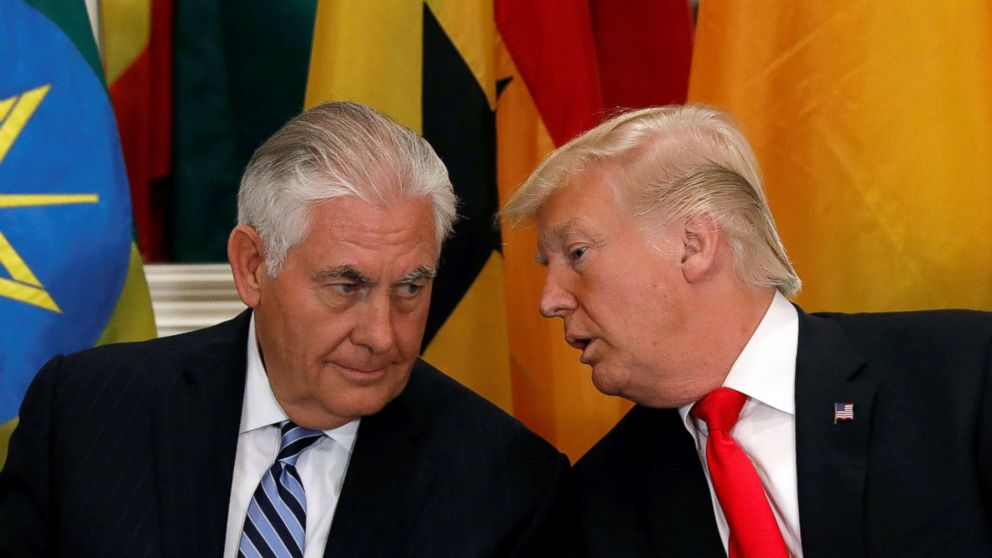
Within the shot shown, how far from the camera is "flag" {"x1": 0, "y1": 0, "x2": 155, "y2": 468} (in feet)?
8.41

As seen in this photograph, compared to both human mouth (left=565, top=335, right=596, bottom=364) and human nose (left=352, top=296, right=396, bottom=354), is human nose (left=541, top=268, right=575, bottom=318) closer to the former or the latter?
human mouth (left=565, top=335, right=596, bottom=364)

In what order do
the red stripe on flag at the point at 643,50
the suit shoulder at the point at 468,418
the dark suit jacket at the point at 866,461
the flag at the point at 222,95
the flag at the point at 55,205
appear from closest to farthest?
the dark suit jacket at the point at 866,461
the suit shoulder at the point at 468,418
the flag at the point at 55,205
the red stripe on flag at the point at 643,50
the flag at the point at 222,95

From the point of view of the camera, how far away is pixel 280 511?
81.6 inches

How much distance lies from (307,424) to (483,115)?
0.90 m

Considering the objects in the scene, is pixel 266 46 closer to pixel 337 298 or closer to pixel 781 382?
pixel 337 298

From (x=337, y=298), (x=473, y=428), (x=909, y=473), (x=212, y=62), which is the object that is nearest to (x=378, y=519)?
(x=473, y=428)

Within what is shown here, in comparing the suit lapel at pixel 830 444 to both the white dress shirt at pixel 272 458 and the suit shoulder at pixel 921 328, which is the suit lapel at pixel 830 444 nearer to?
the suit shoulder at pixel 921 328

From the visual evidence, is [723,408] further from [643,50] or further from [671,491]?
[643,50]

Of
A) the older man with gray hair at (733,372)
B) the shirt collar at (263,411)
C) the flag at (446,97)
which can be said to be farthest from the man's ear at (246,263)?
the flag at (446,97)

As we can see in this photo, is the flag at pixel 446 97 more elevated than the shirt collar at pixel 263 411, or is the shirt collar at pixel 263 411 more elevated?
the flag at pixel 446 97

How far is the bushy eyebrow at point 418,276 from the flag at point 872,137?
0.85 m

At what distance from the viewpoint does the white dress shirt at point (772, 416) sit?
6.41 ft

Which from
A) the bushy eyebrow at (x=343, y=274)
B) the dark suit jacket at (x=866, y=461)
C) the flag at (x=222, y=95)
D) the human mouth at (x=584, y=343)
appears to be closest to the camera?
the dark suit jacket at (x=866, y=461)

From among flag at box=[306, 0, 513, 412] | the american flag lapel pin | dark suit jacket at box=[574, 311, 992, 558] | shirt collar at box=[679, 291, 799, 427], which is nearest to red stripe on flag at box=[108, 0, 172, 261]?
flag at box=[306, 0, 513, 412]
